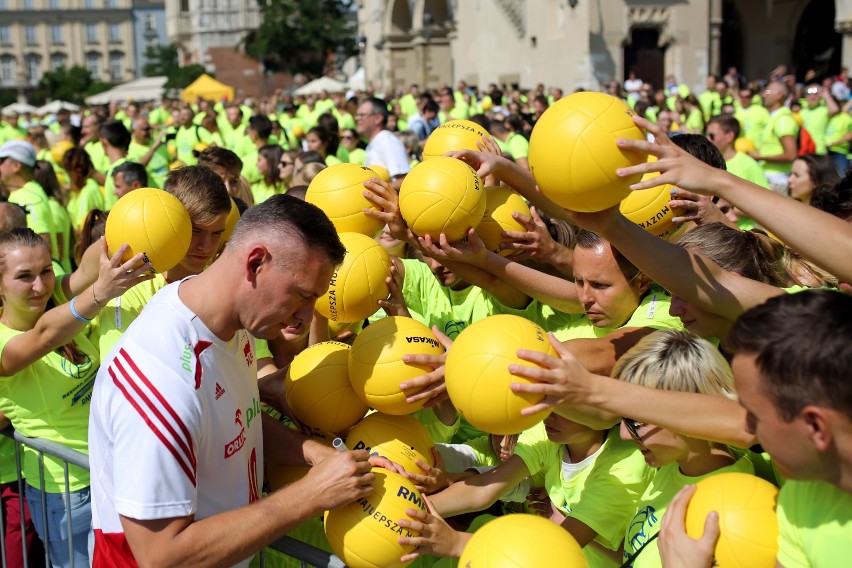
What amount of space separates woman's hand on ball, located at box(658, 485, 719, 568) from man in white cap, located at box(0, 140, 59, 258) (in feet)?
22.2

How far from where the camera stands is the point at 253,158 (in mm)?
12305

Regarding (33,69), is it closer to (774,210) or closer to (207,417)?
(207,417)

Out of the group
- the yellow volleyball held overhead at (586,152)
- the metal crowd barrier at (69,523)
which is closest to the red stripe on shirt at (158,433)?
Result: the metal crowd barrier at (69,523)

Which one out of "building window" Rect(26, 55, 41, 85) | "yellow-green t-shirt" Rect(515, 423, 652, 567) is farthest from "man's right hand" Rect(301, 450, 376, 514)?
"building window" Rect(26, 55, 41, 85)

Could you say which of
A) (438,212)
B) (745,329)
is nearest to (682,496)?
(745,329)

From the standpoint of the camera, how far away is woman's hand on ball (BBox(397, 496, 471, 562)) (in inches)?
121

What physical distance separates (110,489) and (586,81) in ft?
88.3

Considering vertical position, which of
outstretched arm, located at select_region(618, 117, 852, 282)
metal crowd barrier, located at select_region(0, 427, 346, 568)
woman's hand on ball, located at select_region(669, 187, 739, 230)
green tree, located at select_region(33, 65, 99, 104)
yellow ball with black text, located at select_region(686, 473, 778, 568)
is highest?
green tree, located at select_region(33, 65, 99, 104)

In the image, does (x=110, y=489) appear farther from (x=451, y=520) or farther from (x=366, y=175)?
(x=366, y=175)

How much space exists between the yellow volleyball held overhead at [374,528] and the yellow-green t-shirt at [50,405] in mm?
2004

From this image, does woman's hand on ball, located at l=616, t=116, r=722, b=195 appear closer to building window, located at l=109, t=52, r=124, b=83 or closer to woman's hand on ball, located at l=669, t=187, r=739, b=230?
woman's hand on ball, located at l=669, t=187, r=739, b=230

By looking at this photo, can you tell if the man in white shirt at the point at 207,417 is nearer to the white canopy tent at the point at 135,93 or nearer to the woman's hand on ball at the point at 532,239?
the woman's hand on ball at the point at 532,239

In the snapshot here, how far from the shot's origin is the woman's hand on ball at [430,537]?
10.1ft

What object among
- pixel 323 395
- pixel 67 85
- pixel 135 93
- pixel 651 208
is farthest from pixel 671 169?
pixel 67 85
